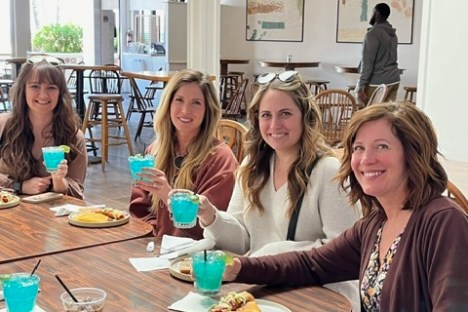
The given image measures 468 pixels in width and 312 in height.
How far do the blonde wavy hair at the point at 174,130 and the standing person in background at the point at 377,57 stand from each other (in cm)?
487

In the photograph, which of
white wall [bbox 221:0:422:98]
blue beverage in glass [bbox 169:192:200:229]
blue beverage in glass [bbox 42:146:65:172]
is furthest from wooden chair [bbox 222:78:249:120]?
blue beverage in glass [bbox 169:192:200:229]

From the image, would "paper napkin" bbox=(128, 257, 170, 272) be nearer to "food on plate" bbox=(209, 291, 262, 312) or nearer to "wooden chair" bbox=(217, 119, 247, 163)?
"food on plate" bbox=(209, 291, 262, 312)

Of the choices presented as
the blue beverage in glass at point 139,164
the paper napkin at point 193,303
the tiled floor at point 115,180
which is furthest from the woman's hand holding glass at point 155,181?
the tiled floor at point 115,180

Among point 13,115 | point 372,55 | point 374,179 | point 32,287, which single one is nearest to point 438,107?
point 372,55

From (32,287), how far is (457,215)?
3.32ft


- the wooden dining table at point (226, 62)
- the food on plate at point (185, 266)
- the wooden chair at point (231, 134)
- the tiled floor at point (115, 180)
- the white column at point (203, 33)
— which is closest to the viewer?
the food on plate at point (185, 266)

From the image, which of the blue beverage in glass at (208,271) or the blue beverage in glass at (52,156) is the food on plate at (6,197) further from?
the blue beverage in glass at (208,271)

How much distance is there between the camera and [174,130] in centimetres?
270

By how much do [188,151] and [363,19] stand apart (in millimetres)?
8448

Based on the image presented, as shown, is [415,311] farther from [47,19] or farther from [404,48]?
[47,19]

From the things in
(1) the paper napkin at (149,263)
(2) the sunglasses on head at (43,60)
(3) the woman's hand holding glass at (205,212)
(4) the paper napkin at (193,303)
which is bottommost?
(1) the paper napkin at (149,263)

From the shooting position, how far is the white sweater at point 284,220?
6.69ft

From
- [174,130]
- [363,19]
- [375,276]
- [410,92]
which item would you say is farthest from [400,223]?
[363,19]

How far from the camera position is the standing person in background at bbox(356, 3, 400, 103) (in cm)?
721
